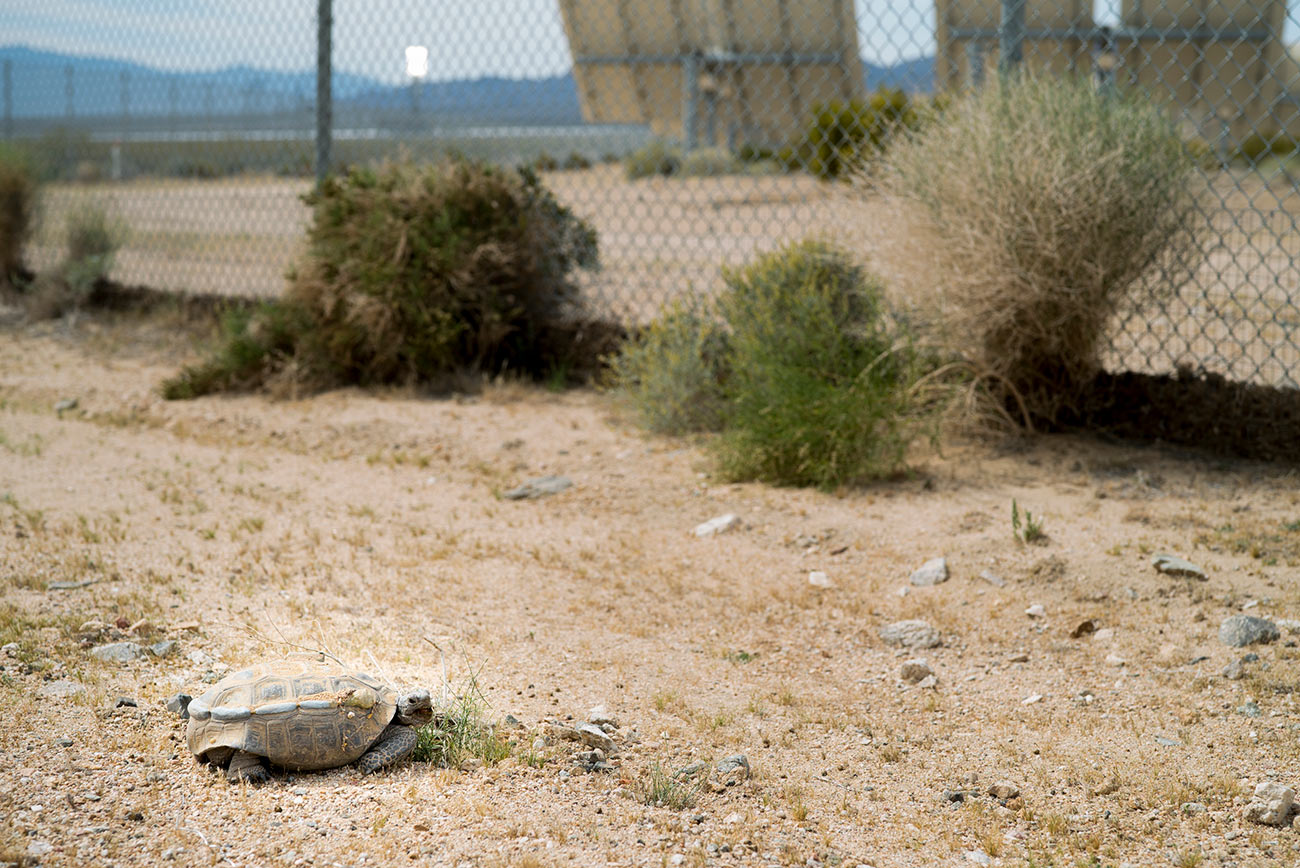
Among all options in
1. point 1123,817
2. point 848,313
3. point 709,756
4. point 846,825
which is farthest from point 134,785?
point 848,313

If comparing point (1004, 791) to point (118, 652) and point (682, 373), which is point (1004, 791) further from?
point (682, 373)

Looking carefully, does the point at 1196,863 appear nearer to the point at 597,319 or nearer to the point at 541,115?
the point at 597,319

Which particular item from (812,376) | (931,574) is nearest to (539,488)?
(812,376)

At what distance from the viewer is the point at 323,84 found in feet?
22.4

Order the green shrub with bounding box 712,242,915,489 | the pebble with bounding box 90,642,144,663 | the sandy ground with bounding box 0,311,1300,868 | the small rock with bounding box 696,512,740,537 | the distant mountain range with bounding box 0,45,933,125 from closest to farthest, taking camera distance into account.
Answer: the sandy ground with bounding box 0,311,1300,868, the pebble with bounding box 90,642,144,663, the small rock with bounding box 696,512,740,537, the green shrub with bounding box 712,242,915,489, the distant mountain range with bounding box 0,45,933,125

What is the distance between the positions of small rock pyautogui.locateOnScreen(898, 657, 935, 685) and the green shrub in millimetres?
1291

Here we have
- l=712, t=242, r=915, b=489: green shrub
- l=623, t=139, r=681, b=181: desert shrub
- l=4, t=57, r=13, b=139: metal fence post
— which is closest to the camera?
l=712, t=242, r=915, b=489: green shrub

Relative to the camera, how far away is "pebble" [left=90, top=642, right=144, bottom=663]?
277cm

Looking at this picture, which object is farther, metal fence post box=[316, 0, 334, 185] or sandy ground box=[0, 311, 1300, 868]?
metal fence post box=[316, 0, 334, 185]

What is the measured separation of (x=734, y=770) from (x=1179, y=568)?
1.68 m

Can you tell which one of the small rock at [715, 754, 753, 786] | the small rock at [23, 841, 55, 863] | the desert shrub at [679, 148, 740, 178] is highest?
the desert shrub at [679, 148, 740, 178]

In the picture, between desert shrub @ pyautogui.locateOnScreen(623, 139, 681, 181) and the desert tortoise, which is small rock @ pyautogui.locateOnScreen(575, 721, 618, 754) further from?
desert shrub @ pyautogui.locateOnScreen(623, 139, 681, 181)

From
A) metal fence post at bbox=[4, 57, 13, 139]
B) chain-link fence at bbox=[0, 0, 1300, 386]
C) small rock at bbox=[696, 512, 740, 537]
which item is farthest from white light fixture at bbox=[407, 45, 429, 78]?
metal fence post at bbox=[4, 57, 13, 139]

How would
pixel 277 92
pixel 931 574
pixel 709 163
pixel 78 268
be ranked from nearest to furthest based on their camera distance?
pixel 931 574 < pixel 78 268 < pixel 277 92 < pixel 709 163
